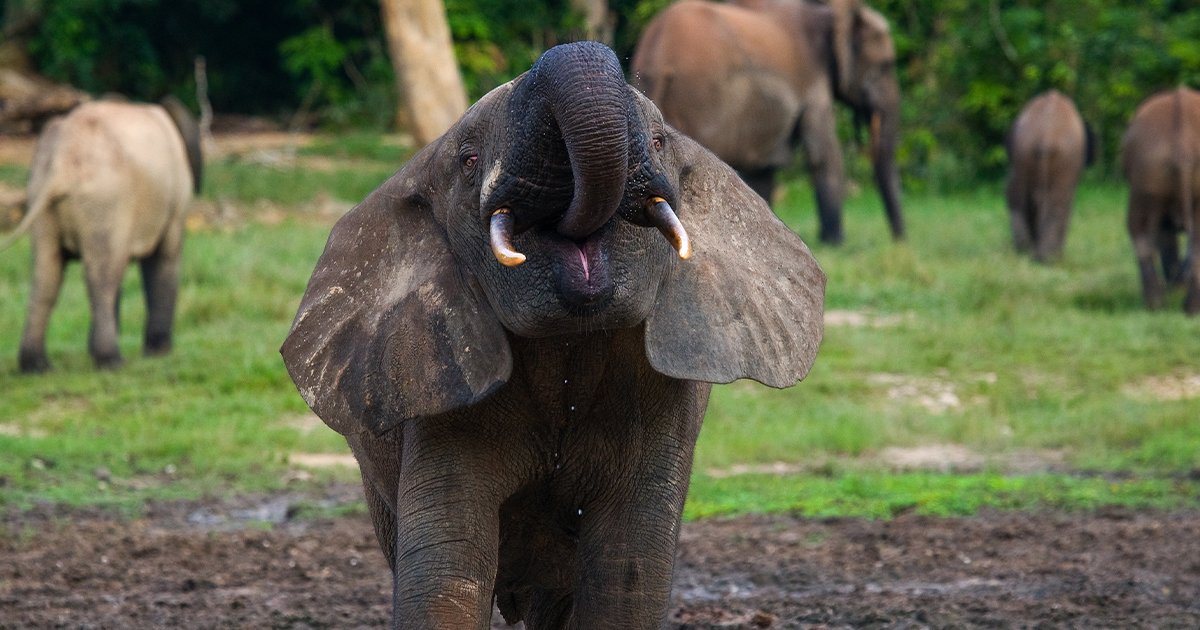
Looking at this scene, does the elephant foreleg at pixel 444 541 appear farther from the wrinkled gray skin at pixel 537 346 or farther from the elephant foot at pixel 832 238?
the elephant foot at pixel 832 238

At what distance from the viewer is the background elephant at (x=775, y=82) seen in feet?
46.5

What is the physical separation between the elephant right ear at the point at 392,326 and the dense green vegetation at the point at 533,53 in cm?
1588

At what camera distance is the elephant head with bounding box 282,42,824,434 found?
3068mm

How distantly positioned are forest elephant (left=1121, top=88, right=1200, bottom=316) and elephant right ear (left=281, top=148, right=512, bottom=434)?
913 centimetres

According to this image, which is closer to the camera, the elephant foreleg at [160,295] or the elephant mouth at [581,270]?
the elephant mouth at [581,270]

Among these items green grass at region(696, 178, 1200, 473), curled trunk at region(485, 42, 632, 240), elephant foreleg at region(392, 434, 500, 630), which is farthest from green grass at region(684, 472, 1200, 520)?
curled trunk at region(485, 42, 632, 240)

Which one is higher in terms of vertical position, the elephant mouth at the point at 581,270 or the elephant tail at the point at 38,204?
the elephant mouth at the point at 581,270

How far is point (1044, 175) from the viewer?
14703mm

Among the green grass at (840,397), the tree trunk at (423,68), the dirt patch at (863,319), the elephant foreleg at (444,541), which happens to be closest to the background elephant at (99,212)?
the green grass at (840,397)

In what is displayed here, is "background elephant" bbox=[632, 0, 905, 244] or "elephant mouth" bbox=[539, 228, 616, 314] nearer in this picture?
"elephant mouth" bbox=[539, 228, 616, 314]

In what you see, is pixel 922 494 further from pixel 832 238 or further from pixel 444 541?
pixel 832 238

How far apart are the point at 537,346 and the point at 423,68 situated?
1311cm

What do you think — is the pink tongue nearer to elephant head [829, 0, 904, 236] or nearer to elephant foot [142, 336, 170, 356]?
elephant foot [142, 336, 170, 356]

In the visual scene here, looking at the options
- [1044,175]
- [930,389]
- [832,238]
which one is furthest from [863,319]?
[1044,175]
